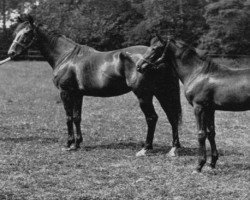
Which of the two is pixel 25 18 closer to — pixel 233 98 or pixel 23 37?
pixel 23 37

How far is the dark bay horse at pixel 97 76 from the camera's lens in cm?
945

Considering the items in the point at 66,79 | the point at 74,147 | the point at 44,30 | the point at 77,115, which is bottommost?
the point at 74,147

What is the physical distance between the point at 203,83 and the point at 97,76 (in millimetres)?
2619

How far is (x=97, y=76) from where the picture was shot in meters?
9.86

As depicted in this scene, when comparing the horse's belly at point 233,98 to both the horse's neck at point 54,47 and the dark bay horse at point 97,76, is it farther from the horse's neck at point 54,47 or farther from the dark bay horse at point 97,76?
the horse's neck at point 54,47

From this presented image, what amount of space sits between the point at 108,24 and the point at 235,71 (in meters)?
44.7

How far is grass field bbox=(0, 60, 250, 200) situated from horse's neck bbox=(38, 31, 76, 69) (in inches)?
72.6

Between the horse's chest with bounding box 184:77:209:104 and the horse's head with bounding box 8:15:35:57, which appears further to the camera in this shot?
the horse's head with bounding box 8:15:35:57

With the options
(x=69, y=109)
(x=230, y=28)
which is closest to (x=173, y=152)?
(x=69, y=109)

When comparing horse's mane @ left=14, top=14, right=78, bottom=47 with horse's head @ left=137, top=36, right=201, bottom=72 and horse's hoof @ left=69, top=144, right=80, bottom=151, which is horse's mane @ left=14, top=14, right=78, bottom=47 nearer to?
horse's hoof @ left=69, top=144, right=80, bottom=151

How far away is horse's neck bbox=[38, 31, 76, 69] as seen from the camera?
412 inches

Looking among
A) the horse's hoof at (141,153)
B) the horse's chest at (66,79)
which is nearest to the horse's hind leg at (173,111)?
the horse's hoof at (141,153)

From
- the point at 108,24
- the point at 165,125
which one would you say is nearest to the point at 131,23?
the point at 108,24

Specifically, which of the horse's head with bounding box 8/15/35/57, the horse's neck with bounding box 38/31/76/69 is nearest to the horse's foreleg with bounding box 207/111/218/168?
the horse's neck with bounding box 38/31/76/69
